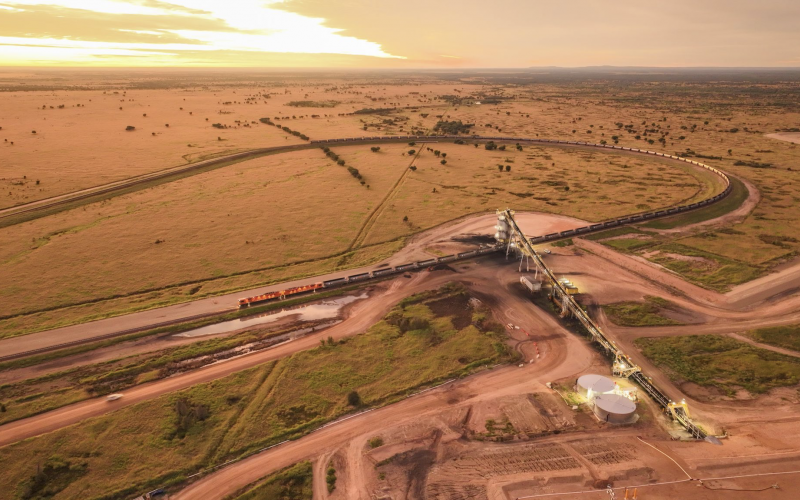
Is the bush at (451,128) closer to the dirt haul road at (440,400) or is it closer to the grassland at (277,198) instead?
the grassland at (277,198)

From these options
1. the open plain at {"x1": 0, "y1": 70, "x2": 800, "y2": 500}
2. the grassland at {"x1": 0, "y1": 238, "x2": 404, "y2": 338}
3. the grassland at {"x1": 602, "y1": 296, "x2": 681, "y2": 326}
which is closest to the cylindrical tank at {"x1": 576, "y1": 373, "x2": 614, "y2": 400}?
the open plain at {"x1": 0, "y1": 70, "x2": 800, "y2": 500}

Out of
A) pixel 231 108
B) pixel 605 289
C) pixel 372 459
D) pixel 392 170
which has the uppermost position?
pixel 231 108

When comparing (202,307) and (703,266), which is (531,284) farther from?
(202,307)

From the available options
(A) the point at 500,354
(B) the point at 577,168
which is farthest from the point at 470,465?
(B) the point at 577,168

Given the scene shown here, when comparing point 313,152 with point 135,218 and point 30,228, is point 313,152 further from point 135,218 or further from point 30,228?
point 30,228

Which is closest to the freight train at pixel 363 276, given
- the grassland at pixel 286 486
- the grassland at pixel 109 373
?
the grassland at pixel 109 373
